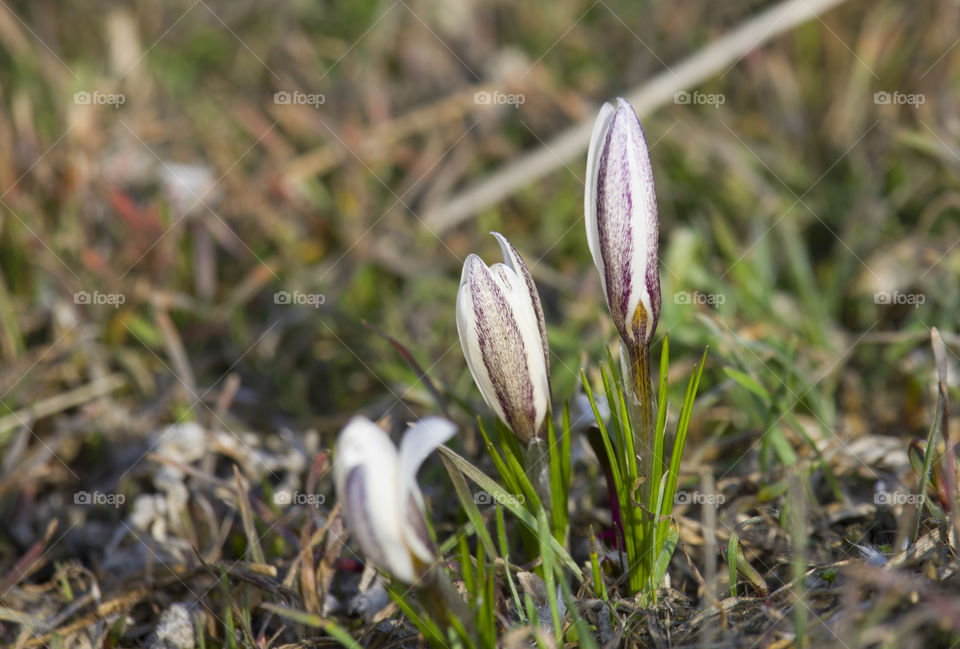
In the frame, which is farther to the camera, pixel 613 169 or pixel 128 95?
pixel 128 95

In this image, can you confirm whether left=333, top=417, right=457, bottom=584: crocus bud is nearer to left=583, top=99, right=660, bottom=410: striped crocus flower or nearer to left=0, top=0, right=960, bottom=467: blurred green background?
left=583, top=99, right=660, bottom=410: striped crocus flower

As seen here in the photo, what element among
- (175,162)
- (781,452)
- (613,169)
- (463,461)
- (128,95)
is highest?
(128,95)

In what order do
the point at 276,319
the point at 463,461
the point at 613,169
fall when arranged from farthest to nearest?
the point at 276,319, the point at 463,461, the point at 613,169

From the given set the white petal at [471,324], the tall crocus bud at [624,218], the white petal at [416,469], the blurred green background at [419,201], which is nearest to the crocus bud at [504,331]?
the white petal at [471,324]

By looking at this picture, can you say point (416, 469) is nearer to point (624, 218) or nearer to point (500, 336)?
point (500, 336)

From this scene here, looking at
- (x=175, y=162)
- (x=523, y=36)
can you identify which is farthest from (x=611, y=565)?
(x=523, y=36)

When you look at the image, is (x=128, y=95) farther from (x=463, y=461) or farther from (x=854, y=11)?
(x=854, y=11)

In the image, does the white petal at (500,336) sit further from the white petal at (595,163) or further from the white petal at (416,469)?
the white petal at (416,469)
